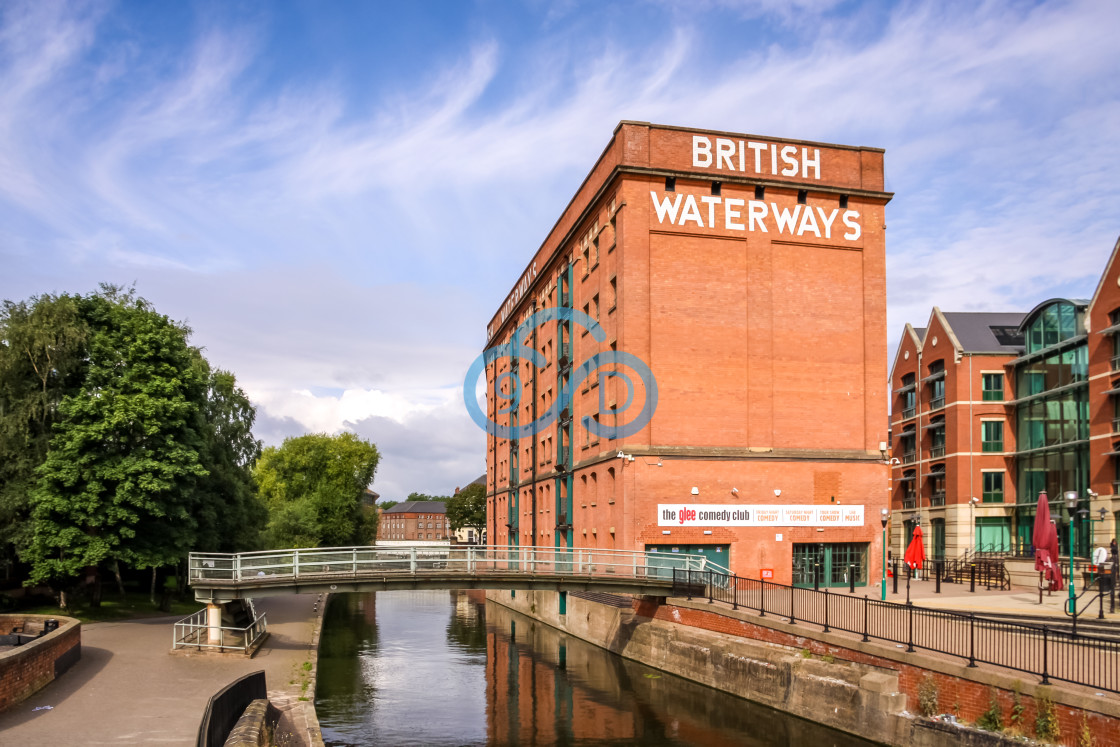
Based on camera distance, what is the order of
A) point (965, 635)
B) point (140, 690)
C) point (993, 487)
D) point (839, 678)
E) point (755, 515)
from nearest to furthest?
point (965, 635)
point (140, 690)
point (839, 678)
point (755, 515)
point (993, 487)

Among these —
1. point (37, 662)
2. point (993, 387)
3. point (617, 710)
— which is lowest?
point (617, 710)

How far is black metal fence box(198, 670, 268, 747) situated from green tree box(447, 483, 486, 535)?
→ 11216cm

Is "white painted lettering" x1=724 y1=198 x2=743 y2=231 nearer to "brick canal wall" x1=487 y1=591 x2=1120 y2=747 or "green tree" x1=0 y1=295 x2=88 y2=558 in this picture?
"brick canal wall" x1=487 y1=591 x2=1120 y2=747

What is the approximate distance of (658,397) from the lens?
1426 inches

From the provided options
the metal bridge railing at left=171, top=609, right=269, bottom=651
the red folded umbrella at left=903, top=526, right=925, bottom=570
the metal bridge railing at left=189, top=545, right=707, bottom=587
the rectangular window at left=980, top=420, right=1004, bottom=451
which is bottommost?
the metal bridge railing at left=171, top=609, right=269, bottom=651

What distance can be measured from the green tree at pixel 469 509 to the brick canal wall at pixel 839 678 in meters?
97.4

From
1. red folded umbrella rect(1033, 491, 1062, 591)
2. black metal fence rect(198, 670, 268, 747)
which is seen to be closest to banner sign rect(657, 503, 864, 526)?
red folded umbrella rect(1033, 491, 1062, 591)

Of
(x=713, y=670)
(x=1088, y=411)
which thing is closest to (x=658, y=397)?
(x=713, y=670)

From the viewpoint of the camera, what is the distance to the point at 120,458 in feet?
106

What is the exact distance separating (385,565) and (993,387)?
41008 millimetres

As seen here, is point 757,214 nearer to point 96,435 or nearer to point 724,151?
point 724,151

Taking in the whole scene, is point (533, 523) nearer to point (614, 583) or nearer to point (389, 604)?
point (389, 604)

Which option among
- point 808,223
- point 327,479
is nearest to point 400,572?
point 808,223

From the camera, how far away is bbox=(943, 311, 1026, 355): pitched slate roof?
5678 cm
